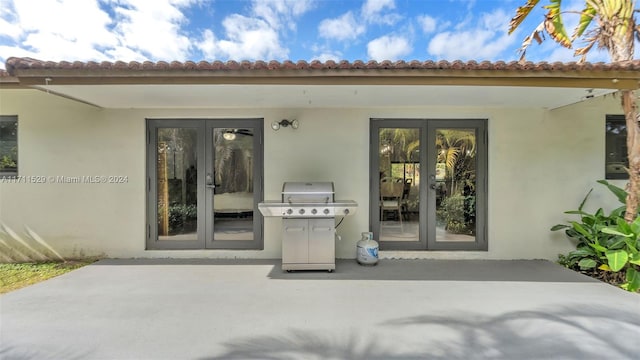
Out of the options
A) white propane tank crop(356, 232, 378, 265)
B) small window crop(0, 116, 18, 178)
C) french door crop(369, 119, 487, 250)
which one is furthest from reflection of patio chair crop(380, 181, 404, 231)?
small window crop(0, 116, 18, 178)

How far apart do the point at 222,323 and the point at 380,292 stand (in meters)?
2.23

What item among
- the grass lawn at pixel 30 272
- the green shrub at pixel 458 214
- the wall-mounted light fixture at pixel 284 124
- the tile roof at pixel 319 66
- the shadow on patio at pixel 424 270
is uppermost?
the tile roof at pixel 319 66

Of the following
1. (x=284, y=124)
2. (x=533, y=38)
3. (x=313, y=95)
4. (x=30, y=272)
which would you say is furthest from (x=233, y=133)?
(x=533, y=38)

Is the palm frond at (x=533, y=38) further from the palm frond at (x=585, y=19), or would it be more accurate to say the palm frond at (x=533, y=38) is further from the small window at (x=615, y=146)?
the small window at (x=615, y=146)

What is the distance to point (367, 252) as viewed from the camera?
5.74 meters

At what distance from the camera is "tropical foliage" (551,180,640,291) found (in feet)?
14.9

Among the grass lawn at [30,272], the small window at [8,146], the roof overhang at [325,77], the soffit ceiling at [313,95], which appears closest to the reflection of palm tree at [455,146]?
the soffit ceiling at [313,95]

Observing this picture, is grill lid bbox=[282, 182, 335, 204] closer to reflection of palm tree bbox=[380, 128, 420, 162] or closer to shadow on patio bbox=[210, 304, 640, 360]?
reflection of palm tree bbox=[380, 128, 420, 162]

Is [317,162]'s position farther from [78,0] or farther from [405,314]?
[78,0]

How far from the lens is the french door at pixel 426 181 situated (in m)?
6.32

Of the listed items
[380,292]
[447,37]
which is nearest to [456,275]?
[380,292]

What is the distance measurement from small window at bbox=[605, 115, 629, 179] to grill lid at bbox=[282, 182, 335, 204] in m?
5.91

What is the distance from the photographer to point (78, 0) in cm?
786

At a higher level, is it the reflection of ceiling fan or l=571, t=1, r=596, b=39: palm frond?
l=571, t=1, r=596, b=39: palm frond
